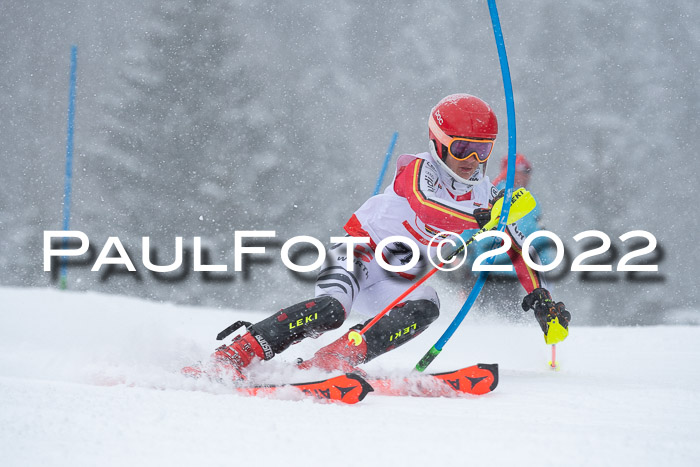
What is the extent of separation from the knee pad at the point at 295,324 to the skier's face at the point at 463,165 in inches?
38.3

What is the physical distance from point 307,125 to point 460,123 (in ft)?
54.9

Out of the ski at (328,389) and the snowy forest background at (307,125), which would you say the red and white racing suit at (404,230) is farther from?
the snowy forest background at (307,125)

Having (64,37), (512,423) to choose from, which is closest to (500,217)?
(512,423)

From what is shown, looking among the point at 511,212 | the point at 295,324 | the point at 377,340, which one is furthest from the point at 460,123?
the point at 295,324

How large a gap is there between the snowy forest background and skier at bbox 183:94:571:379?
→ 6421 mm

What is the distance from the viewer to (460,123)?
11.0ft

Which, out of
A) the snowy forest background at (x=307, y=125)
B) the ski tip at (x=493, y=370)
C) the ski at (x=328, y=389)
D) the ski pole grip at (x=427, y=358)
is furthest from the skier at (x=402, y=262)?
the snowy forest background at (x=307, y=125)

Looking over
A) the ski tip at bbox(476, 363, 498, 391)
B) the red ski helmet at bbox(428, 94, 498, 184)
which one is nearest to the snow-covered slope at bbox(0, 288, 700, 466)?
the ski tip at bbox(476, 363, 498, 391)

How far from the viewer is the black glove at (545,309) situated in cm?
317

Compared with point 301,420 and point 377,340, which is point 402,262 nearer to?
point 377,340

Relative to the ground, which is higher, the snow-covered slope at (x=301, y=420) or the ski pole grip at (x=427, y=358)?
the snow-covered slope at (x=301, y=420)

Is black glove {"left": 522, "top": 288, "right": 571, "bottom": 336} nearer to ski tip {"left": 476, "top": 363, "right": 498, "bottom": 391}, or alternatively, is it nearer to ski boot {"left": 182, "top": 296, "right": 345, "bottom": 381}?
ski tip {"left": 476, "top": 363, "right": 498, "bottom": 391}

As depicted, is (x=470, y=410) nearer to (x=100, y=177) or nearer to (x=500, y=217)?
(x=500, y=217)

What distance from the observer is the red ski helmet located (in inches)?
132
